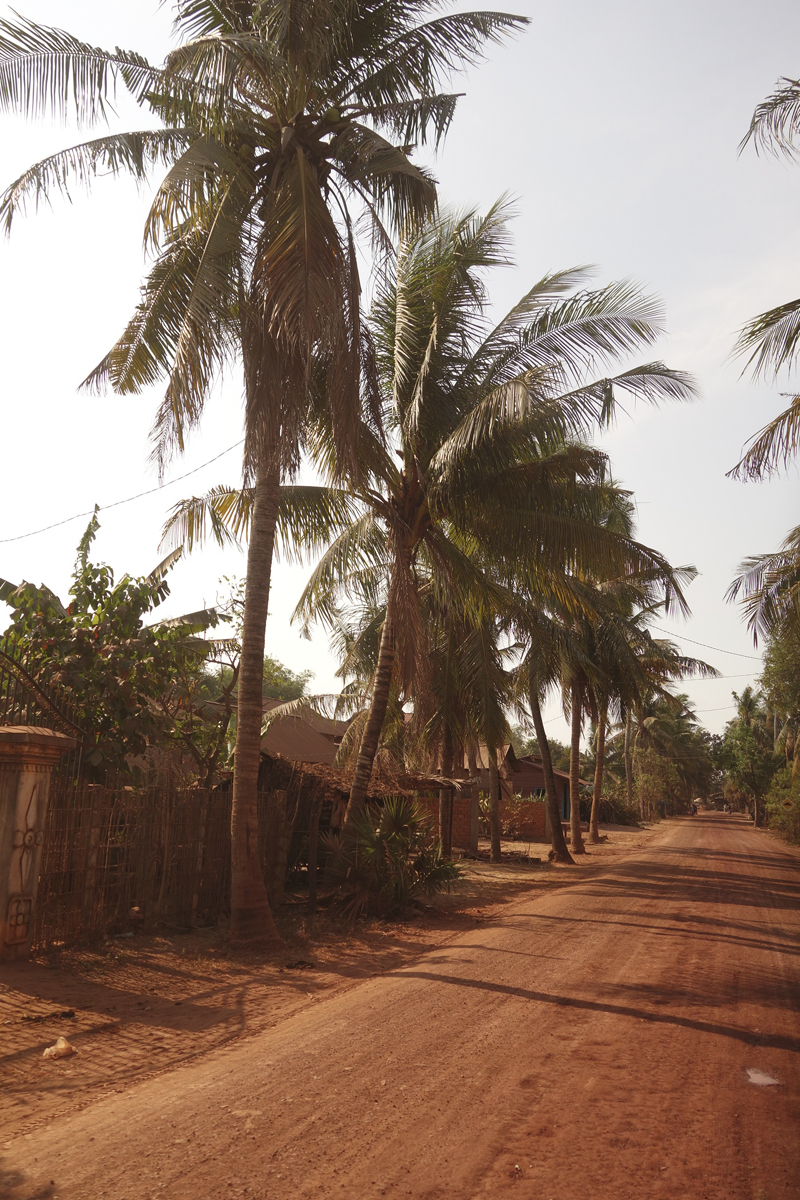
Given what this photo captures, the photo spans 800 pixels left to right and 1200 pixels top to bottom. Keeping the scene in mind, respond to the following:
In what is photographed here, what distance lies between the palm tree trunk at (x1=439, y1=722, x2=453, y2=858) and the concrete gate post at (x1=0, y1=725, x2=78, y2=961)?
1146cm

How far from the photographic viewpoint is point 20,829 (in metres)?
7.54

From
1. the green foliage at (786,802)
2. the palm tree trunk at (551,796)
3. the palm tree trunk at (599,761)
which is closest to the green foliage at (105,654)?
the palm tree trunk at (551,796)

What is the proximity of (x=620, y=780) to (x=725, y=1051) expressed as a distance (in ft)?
211

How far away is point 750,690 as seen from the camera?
62.7 m

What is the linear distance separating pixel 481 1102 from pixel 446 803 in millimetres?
15197

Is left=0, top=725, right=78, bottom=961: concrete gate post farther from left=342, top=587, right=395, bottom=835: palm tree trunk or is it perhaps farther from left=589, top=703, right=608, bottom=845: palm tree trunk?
left=589, top=703, right=608, bottom=845: palm tree trunk

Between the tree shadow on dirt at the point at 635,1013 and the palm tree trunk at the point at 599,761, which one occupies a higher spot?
the palm tree trunk at the point at 599,761

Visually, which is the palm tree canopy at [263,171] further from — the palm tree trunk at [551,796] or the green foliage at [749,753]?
the green foliage at [749,753]

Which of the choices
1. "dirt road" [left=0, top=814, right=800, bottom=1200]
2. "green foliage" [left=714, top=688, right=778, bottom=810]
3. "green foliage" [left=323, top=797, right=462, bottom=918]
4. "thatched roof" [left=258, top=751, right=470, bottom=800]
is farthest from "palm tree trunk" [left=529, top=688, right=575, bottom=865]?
"green foliage" [left=714, top=688, right=778, bottom=810]

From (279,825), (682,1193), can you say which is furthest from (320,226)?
(682,1193)

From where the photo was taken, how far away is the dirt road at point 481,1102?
3680 mm

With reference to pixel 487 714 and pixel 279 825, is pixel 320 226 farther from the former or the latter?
pixel 487 714

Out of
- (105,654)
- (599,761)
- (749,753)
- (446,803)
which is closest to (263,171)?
(105,654)

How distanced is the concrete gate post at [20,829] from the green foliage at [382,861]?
4.72 m
